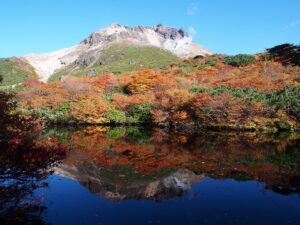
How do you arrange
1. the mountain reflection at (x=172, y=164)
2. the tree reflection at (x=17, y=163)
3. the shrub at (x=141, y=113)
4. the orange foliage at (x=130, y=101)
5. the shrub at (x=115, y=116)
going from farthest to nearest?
the shrub at (x=115, y=116), the orange foliage at (x=130, y=101), the shrub at (x=141, y=113), the mountain reflection at (x=172, y=164), the tree reflection at (x=17, y=163)

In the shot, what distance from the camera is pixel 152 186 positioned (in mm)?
15453

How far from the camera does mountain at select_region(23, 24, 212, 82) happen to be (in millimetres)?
128375

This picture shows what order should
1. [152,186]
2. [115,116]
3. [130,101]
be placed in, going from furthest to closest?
[130,101] → [115,116] → [152,186]

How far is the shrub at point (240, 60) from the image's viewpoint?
84625 millimetres

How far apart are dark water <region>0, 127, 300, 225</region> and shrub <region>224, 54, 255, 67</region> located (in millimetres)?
62086

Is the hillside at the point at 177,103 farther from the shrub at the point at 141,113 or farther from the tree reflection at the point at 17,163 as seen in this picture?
the tree reflection at the point at 17,163

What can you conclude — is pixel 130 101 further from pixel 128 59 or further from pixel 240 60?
pixel 128 59

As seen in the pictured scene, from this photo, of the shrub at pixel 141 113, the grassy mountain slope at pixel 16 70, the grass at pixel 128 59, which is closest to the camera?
the shrub at pixel 141 113

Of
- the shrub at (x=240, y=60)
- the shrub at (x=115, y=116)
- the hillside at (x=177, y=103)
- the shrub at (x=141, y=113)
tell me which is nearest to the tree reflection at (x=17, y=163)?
the hillside at (x=177, y=103)

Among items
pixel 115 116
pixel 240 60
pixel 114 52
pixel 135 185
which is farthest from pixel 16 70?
pixel 135 185

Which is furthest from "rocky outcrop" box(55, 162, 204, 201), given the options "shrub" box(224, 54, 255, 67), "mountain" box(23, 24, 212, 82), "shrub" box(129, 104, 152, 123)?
"mountain" box(23, 24, 212, 82)

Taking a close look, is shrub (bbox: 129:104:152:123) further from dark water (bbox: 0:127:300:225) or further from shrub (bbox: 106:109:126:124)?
dark water (bbox: 0:127:300:225)

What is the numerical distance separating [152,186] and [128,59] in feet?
361

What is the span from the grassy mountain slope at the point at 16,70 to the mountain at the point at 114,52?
591 centimetres
